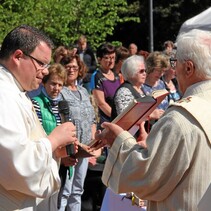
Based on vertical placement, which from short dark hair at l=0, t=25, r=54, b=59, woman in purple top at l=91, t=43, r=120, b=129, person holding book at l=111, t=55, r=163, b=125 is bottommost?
woman in purple top at l=91, t=43, r=120, b=129

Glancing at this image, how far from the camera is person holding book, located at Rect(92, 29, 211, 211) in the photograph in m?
3.96

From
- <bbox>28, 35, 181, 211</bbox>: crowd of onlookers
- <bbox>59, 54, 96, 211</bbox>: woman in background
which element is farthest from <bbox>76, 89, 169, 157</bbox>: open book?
<bbox>59, 54, 96, 211</bbox>: woman in background

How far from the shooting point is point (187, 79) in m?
4.14

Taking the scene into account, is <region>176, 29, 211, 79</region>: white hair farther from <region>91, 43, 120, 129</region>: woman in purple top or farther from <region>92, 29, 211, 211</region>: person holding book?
<region>91, 43, 120, 129</region>: woman in purple top

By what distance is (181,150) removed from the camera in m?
3.95

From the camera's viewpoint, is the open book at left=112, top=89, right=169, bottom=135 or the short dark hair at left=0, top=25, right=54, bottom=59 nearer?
the short dark hair at left=0, top=25, right=54, bottom=59

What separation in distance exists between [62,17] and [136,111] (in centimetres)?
1269

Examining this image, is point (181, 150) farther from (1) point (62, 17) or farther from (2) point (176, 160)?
(1) point (62, 17)

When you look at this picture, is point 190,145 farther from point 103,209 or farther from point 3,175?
point 103,209

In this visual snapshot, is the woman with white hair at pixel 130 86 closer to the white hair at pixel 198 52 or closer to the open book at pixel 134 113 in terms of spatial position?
the open book at pixel 134 113

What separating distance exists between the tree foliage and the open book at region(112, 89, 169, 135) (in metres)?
9.86

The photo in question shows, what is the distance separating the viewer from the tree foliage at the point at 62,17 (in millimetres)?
15316

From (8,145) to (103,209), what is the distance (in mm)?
2664

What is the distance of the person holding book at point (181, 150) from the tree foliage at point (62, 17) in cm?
1040
